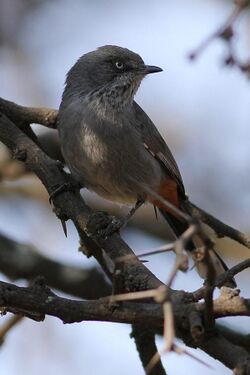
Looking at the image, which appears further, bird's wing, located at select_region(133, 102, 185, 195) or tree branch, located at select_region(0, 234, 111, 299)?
bird's wing, located at select_region(133, 102, 185, 195)

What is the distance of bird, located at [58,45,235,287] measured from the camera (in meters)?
6.44

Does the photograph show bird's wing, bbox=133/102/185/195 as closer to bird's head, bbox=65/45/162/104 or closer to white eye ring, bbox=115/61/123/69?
bird's head, bbox=65/45/162/104

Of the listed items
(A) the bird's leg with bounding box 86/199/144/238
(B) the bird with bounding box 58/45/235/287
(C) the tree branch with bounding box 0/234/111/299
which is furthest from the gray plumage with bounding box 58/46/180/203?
(A) the bird's leg with bounding box 86/199/144/238

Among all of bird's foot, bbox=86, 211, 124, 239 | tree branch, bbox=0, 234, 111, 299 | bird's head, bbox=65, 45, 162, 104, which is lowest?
bird's foot, bbox=86, 211, 124, 239

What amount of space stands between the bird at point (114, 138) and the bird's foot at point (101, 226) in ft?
3.57

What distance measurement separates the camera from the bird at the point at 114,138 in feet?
21.1

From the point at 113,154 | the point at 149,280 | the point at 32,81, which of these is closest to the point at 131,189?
the point at 113,154

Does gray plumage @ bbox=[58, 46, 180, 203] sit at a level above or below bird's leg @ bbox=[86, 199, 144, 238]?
above

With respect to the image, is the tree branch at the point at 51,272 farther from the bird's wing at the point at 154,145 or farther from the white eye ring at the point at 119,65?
the white eye ring at the point at 119,65

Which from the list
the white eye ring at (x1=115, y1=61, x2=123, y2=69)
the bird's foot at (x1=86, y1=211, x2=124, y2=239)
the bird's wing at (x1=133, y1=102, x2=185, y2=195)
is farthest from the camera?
the white eye ring at (x1=115, y1=61, x2=123, y2=69)

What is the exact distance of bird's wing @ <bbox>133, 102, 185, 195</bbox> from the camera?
6.94 m

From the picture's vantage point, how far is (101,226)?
5086mm

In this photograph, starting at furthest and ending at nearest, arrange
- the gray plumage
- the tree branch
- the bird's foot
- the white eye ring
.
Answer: the white eye ring → the tree branch → the gray plumage → the bird's foot

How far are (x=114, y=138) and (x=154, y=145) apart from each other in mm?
646
